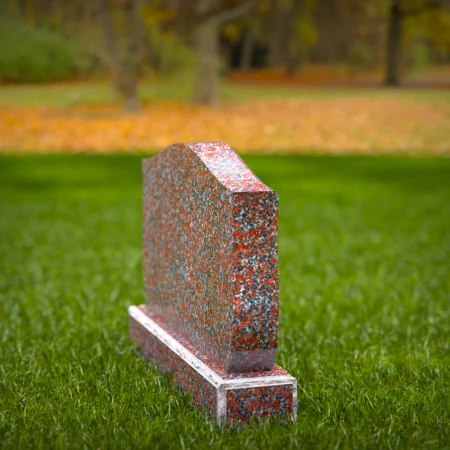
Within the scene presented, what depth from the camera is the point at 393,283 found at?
24.0ft

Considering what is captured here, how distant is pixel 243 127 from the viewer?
68.3 feet

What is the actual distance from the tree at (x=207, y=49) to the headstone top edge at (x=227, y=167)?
68.8ft

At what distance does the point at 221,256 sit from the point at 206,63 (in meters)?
21.8

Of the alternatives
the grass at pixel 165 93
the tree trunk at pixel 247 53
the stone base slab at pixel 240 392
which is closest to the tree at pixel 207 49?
the grass at pixel 165 93

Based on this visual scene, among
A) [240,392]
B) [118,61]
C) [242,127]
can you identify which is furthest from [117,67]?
[240,392]

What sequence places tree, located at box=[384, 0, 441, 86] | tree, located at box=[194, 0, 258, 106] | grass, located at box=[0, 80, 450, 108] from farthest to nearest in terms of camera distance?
tree, located at box=[384, 0, 441, 86] → grass, located at box=[0, 80, 450, 108] → tree, located at box=[194, 0, 258, 106]

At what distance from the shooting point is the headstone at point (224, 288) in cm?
381

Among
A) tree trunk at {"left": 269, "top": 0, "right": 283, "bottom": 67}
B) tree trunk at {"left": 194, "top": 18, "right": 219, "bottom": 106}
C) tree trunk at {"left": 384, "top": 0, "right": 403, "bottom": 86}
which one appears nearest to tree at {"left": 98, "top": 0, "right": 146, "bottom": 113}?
tree trunk at {"left": 194, "top": 18, "right": 219, "bottom": 106}

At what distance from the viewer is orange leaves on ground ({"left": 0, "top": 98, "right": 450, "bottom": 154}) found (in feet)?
59.8

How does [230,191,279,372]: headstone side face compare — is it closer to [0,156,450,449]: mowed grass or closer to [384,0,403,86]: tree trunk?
[0,156,450,449]: mowed grass

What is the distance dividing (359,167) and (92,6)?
15.3 metres

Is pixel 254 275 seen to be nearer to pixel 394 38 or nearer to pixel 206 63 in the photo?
pixel 206 63

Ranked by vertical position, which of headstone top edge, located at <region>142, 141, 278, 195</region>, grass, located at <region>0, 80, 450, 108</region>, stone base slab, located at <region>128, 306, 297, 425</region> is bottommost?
stone base slab, located at <region>128, 306, 297, 425</region>

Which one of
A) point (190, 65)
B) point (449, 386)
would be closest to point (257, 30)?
point (190, 65)
